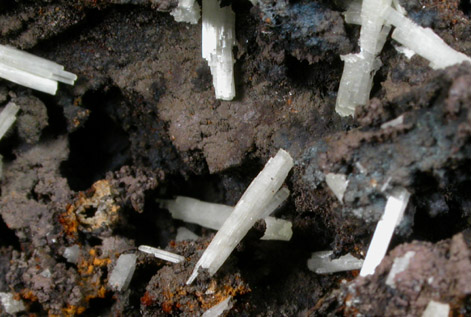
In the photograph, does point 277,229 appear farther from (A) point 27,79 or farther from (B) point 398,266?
(A) point 27,79

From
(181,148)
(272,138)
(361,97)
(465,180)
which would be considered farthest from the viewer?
(181,148)

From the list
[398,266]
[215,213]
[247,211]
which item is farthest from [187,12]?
[398,266]

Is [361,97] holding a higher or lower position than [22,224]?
higher

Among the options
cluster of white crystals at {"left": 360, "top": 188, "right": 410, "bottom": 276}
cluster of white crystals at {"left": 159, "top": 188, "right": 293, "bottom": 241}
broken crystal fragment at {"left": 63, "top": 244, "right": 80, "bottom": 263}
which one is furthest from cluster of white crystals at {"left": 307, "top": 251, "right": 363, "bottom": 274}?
broken crystal fragment at {"left": 63, "top": 244, "right": 80, "bottom": 263}

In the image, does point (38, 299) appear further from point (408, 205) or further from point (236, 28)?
point (408, 205)

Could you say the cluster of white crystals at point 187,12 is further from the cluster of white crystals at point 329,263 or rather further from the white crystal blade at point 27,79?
the cluster of white crystals at point 329,263

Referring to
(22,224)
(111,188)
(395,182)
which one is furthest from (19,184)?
(395,182)

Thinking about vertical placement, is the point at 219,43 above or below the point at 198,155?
above

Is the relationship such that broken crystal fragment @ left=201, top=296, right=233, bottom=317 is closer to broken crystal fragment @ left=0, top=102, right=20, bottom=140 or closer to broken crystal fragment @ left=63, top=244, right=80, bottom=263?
broken crystal fragment @ left=63, top=244, right=80, bottom=263
